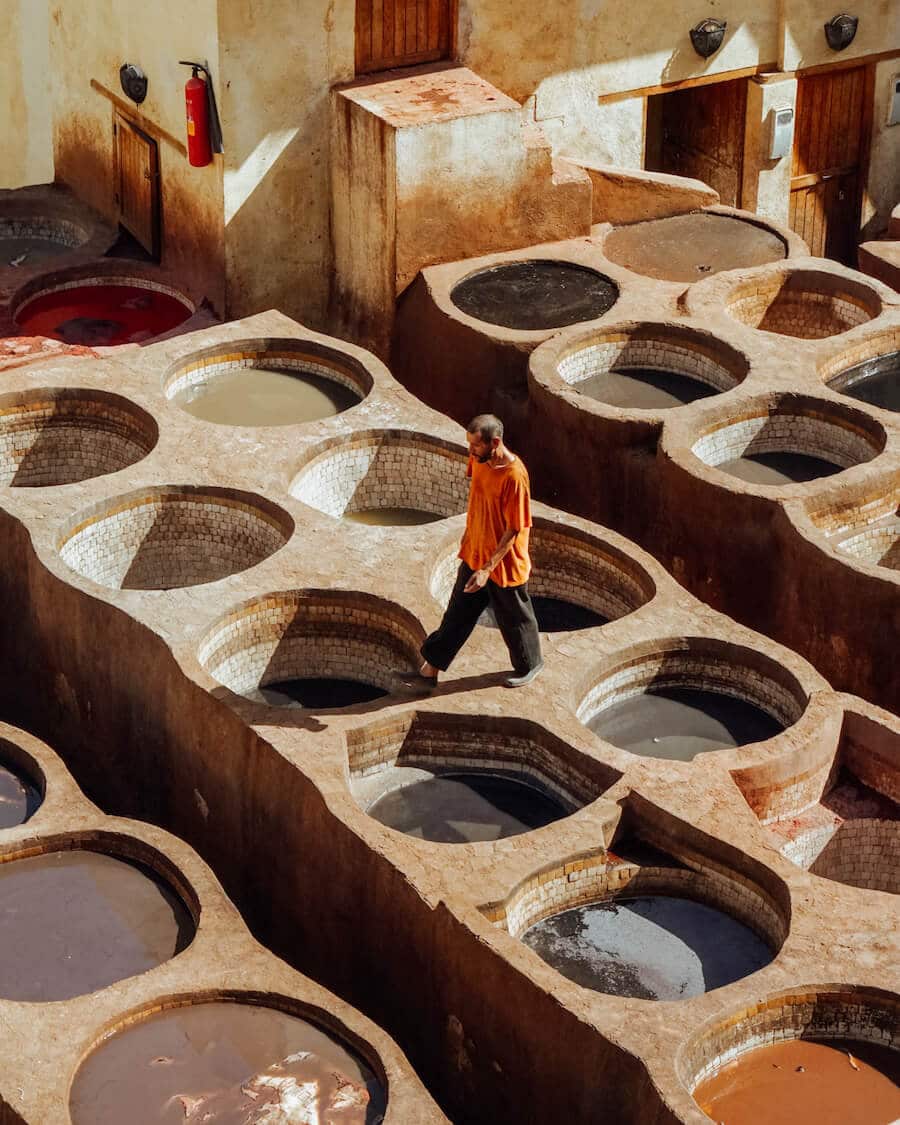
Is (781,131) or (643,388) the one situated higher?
(781,131)

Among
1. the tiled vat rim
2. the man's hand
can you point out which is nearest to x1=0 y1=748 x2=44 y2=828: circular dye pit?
the man's hand

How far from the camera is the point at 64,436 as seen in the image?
18203 mm

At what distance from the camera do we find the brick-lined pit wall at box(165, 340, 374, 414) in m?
18.5

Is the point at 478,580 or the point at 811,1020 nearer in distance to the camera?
the point at 811,1020

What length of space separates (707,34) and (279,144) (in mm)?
5471

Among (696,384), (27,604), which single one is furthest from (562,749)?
(696,384)

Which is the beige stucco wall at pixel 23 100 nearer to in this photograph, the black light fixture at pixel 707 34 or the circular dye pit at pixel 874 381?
the black light fixture at pixel 707 34

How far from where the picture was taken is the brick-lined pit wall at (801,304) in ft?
66.9

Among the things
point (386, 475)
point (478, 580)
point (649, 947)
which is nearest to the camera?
point (649, 947)

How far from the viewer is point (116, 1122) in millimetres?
11461

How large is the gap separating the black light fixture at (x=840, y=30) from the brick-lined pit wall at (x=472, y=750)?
12499 millimetres

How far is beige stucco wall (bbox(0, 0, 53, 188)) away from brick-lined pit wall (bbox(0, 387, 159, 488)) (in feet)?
22.1

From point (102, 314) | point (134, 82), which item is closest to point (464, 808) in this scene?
point (102, 314)

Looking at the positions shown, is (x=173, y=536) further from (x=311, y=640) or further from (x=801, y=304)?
(x=801, y=304)
